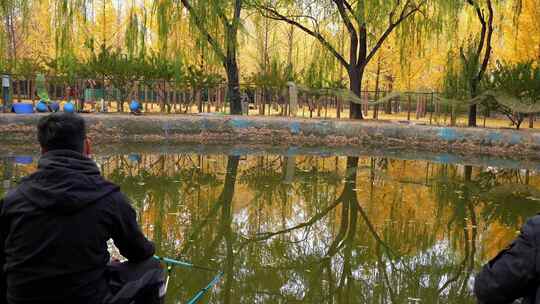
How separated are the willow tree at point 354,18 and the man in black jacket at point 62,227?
15.2 meters

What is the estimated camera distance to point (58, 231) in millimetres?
2158

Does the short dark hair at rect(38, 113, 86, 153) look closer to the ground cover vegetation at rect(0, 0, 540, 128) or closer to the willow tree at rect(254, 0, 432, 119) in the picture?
the ground cover vegetation at rect(0, 0, 540, 128)

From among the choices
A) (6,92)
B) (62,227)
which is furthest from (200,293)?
(6,92)

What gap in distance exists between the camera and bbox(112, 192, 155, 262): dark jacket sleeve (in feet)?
7.66

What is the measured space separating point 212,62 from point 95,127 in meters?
4.75

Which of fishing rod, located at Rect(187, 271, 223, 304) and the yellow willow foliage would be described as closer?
fishing rod, located at Rect(187, 271, 223, 304)

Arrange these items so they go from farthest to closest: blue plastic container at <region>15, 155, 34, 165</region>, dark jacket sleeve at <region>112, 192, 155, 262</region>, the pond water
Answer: blue plastic container at <region>15, 155, 34, 165</region>, the pond water, dark jacket sleeve at <region>112, 192, 155, 262</region>

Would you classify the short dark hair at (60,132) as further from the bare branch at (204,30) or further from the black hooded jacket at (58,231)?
the bare branch at (204,30)

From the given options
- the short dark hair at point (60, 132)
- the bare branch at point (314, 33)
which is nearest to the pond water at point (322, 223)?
the short dark hair at point (60, 132)

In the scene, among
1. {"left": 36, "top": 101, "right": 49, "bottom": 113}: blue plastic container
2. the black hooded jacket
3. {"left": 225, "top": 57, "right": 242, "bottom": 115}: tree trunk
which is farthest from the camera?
{"left": 225, "top": 57, "right": 242, "bottom": 115}: tree trunk

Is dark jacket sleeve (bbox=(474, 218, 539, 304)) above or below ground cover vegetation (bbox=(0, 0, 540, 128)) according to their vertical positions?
below

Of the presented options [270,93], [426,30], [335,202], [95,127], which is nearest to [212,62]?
[270,93]

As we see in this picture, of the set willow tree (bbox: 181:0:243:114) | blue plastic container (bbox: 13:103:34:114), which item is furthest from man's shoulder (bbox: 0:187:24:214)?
willow tree (bbox: 181:0:243:114)

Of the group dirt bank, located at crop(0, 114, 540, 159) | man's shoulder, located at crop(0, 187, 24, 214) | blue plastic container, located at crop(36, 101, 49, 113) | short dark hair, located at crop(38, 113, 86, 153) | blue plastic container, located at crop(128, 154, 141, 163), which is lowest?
blue plastic container, located at crop(128, 154, 141, 163)
